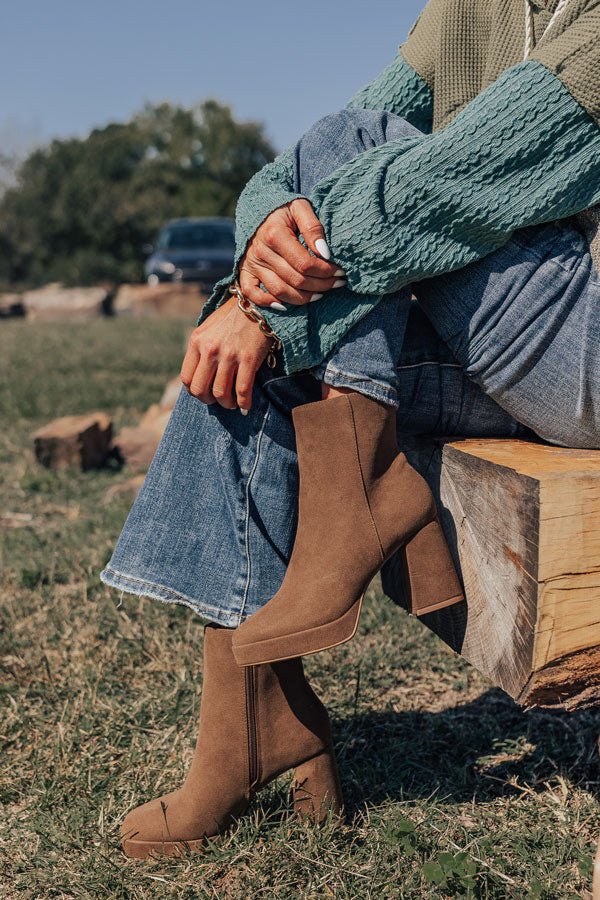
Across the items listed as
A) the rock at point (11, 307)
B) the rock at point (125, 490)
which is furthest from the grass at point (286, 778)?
the rock at point (11, 307)

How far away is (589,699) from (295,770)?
1.82 ft

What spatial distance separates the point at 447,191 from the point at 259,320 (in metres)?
0.34

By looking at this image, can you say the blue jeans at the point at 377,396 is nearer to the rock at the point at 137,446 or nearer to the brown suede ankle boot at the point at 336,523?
the brown suede ankle boot at the point at 336,523

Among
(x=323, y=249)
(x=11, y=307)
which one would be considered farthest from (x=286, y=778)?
(x=11, y=307)

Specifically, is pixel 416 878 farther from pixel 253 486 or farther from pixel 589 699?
pixel 253 486

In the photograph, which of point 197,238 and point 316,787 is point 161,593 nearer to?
point 316,787

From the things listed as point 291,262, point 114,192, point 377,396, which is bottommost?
point 377,396

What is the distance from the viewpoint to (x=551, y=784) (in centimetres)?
171

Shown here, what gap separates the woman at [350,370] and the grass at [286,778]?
0.33ft

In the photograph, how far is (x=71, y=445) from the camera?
14.0ft

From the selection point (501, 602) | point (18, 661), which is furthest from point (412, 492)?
point (18, 661)

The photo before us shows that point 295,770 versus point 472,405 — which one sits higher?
point 472,405

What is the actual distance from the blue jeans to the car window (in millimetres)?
13295

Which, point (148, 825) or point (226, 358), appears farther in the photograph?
point (148, 825)
